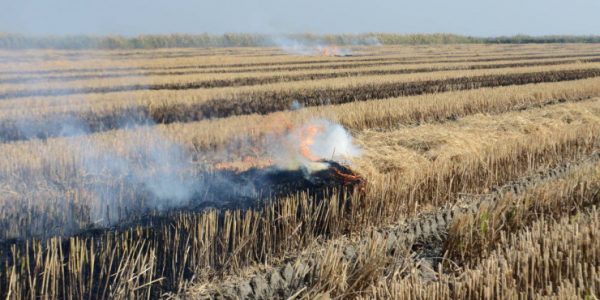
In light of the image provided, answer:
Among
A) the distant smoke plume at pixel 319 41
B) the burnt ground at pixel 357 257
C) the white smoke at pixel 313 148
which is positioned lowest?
the burnt ground at pixel 357 257

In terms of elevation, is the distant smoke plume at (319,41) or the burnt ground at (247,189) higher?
the distant smoke plume at (319,41)

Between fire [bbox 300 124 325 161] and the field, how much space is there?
5 centimetres

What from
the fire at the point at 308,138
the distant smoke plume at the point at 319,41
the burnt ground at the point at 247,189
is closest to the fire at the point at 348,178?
the burnt ground at the point at 247,189

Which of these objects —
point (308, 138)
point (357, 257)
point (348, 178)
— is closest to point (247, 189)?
point (348, 178)

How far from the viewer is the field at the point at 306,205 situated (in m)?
4.22

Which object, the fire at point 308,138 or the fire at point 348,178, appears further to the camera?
the fire at point 308,138

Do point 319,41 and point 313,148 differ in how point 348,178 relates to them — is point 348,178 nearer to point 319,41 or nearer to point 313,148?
point 313,148

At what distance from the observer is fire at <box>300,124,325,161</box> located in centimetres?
804

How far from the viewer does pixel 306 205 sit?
543 cm

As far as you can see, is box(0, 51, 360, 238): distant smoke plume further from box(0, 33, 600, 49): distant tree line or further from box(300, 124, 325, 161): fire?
box(0, 33, 600, 49): distant tree line

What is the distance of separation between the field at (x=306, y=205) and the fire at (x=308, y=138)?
5 centimetres

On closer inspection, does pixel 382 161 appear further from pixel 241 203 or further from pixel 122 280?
pixel 122 280

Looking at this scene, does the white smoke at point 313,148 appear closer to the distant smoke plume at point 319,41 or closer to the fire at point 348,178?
the fire at point 348,178

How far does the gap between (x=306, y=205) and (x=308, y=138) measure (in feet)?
11.6
